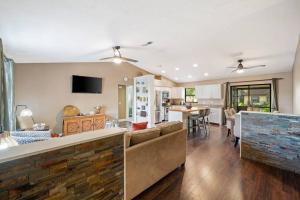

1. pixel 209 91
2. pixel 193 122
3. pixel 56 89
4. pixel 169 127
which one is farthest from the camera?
pixel 209 91

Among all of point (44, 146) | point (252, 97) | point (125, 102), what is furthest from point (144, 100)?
point (44, 146)

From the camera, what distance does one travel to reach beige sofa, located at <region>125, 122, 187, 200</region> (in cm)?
210

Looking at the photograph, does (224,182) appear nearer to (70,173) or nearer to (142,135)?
(142,135)

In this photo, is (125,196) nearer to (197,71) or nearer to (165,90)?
(197,71)

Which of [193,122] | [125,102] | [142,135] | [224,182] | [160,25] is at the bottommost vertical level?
[224,182]

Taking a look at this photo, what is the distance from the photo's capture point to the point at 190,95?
980cm

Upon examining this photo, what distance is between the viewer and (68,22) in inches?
102

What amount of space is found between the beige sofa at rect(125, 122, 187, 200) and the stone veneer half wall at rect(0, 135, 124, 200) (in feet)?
0.81

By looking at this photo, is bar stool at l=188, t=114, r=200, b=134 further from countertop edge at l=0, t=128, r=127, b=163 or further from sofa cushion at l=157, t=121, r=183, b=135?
countertop edge at l=0, t=128, r=127, b=163

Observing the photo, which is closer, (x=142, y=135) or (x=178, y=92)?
(x=142, y=135)

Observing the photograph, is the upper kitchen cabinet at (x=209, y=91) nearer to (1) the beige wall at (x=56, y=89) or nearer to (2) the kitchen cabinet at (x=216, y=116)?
(2) the kitchen cabinet at (x=216, y=116)

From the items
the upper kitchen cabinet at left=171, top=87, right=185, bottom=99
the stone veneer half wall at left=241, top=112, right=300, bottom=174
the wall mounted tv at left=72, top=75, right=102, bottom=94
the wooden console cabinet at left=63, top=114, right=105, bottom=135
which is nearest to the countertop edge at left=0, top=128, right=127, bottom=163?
the stone veneer half wall at left=241, top=112, right=300, bottom=174

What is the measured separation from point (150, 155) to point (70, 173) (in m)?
1.26

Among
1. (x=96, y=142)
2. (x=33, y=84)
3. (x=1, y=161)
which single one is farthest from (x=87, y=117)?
(x=1, y=161)
